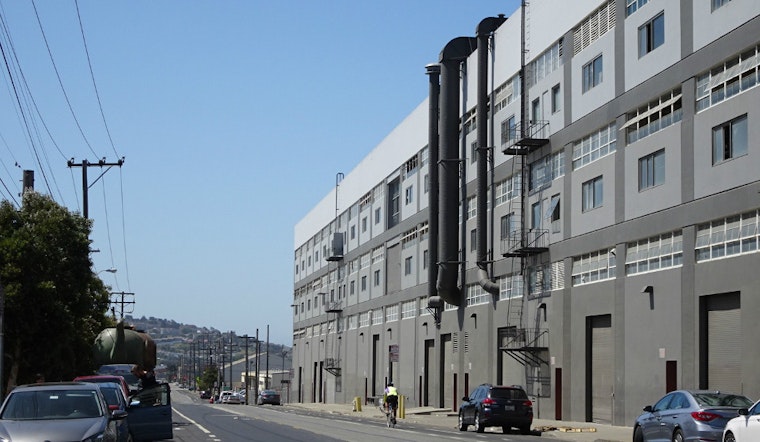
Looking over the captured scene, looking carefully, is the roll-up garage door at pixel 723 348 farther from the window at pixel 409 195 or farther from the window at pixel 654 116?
the window at pixel 409 195

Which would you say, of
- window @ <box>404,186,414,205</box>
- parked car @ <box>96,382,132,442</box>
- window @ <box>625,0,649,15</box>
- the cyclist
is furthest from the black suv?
window @ <box>404,186,414,205</box>

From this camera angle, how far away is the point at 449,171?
6400 cm

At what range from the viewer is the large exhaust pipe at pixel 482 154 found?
58781 mm

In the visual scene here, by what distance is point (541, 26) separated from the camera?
172 feet

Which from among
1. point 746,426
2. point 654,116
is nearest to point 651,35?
point 654,116

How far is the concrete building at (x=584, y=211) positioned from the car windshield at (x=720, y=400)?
10.1 m

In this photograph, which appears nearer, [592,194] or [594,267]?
[594,267]

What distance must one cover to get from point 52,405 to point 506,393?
77.9 feet

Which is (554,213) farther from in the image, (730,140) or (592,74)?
(730,140)

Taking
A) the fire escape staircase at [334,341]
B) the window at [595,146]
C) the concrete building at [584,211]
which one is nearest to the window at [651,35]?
the concrete building at [584,211]

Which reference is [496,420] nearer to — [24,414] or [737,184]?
[737,184]

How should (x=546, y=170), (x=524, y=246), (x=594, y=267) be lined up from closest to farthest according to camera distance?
(x=594, y=267)
(x=546, y=170)
(x=524, y=246)

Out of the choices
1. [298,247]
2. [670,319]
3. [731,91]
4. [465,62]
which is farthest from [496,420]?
[298,247]

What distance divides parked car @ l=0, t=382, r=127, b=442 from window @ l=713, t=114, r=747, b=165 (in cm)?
2276
